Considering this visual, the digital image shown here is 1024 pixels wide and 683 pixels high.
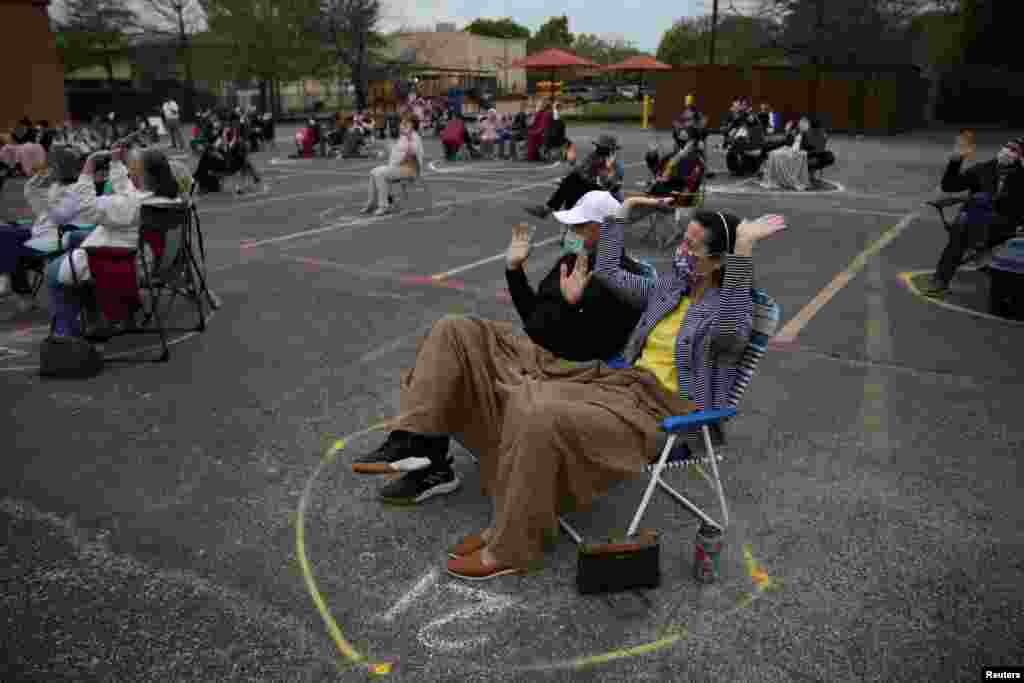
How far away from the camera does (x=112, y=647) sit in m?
2.83

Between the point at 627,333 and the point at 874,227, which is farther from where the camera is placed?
the point at 874,227

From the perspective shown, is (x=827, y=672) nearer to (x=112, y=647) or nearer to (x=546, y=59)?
(x=112, y=647)

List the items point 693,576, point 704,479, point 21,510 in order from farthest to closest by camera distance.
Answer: point 704,479 → point 21,510 → point 693,576

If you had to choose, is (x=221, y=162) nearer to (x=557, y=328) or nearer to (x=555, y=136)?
(x=555, y=136)

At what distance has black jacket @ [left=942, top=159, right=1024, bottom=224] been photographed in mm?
7727

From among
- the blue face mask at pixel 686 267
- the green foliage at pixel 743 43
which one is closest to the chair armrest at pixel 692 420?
the blue face mask at pixel 686 267

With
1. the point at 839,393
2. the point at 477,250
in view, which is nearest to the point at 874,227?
the point at 477,250

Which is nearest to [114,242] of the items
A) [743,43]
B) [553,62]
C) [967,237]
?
[967,237]

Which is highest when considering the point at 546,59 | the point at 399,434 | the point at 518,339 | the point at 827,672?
the point at 546,59

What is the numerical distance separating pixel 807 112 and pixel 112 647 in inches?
1231

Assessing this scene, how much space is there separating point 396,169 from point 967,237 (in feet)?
27.1

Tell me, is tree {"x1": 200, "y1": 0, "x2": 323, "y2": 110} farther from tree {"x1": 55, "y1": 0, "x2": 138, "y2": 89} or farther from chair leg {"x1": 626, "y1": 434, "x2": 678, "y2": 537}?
chair leg {"x1": 626, "y1": 434, "x2": 678, "y2": 537}

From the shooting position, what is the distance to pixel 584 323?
376cm

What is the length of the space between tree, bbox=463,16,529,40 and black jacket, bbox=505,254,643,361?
357ft
